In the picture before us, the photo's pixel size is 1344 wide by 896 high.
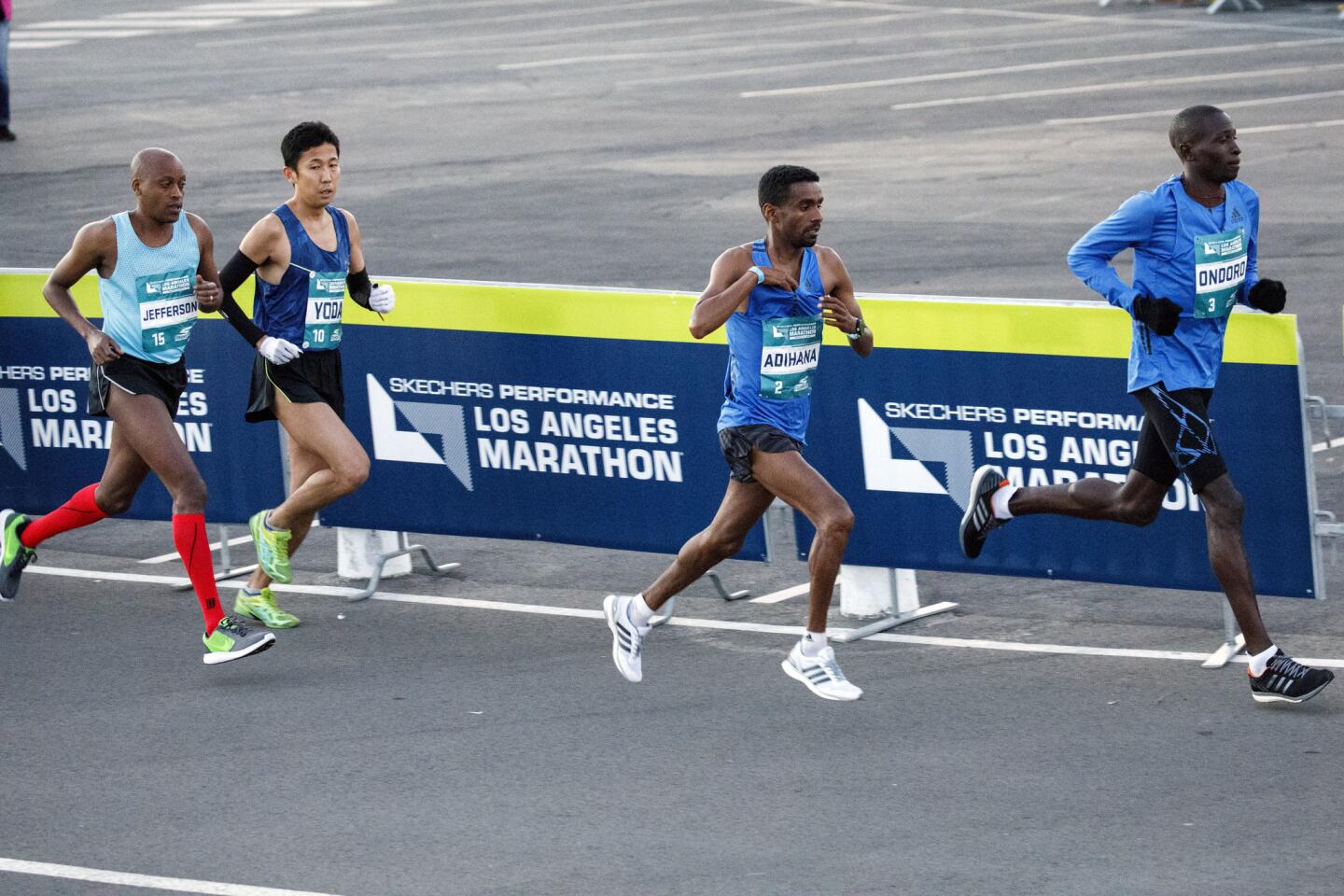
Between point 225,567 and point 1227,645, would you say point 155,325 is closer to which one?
point 225,567

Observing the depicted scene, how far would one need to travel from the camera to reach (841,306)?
7.75 meters

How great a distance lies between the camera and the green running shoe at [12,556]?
32.3ft

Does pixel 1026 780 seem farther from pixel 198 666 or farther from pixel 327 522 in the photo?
pixel 327 522

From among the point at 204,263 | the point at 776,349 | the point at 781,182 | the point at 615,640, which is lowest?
the point at 615,640

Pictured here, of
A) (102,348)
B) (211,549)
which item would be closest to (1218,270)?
(102,348)

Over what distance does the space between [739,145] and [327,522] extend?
15.0 m

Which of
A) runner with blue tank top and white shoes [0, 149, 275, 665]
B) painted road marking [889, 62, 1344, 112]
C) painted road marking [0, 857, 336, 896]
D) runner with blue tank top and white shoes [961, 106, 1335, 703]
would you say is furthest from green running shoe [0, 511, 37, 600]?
painted road marking [889, 62, 1344, 112]

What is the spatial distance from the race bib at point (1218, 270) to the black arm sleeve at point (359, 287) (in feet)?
12.2

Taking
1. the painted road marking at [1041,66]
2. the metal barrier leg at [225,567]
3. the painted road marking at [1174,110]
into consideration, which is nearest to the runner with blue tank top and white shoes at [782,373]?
the metal barrier leg at [225,567]

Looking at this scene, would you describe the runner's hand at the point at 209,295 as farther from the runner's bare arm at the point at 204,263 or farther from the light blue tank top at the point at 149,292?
the light blue tank top at the point at 149,292

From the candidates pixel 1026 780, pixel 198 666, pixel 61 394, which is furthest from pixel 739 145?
pixel 1026 780

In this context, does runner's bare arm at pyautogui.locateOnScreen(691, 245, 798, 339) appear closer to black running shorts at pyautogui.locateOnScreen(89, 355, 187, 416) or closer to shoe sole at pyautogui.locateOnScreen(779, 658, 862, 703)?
shoe sole at pyautogui.locateOnScreen(779, 658, 862, 703)

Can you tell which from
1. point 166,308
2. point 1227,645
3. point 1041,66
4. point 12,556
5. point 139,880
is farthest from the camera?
point 1041,66

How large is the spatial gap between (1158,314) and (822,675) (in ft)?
6.18
